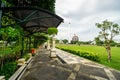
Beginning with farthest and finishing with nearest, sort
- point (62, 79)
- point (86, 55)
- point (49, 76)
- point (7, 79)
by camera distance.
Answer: point (86, 55)
point (49, 76)
point (62, 79)
point (7, 79)

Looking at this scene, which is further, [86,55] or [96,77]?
[86,55]

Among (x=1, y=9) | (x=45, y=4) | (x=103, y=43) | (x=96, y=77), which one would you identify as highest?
(x=45, y=4)

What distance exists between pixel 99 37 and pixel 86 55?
2359 millimetres

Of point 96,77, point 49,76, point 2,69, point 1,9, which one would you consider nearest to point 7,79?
point 2,69

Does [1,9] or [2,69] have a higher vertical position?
[1,9]

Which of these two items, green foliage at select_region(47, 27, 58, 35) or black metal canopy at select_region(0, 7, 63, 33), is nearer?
black metal canopy at select_region(0, 7, 63, 33)

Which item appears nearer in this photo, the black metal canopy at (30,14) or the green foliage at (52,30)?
the black metal canopy at (30,14)

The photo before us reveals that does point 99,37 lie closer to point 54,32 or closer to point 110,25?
point 110,25

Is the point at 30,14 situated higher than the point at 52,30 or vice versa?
the point at 52,30

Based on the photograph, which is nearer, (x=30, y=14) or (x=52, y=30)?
(x=30, y=14)

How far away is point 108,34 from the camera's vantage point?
54.6ft

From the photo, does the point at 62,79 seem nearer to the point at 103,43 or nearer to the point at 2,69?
the point at 2,69

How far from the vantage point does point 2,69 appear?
9.13 m

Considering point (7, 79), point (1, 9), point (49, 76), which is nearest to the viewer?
A: point (1, 9)
